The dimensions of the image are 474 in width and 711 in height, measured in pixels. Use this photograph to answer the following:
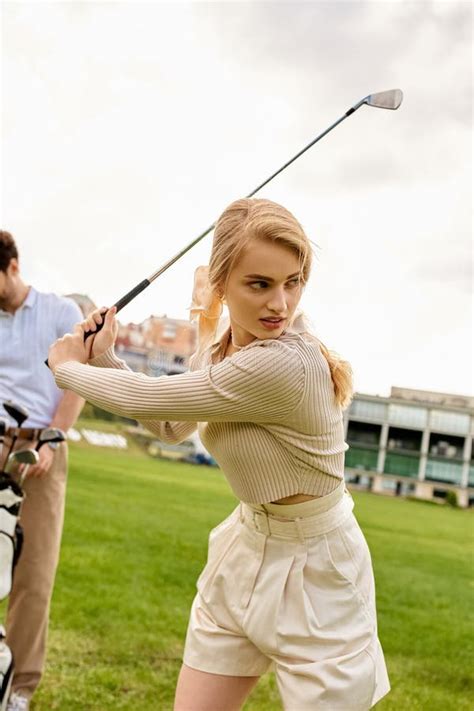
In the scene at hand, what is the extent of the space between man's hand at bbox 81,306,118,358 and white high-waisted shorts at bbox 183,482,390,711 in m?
0.58

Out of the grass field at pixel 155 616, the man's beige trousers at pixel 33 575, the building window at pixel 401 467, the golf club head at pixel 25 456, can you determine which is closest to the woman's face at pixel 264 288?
the golf club head at pixel 25 456

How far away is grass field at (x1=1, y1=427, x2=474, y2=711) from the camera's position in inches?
198

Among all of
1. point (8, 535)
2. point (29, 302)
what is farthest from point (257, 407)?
point (29, 302)

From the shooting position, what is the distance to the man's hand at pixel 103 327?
2402 millimetres

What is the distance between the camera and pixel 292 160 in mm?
2650

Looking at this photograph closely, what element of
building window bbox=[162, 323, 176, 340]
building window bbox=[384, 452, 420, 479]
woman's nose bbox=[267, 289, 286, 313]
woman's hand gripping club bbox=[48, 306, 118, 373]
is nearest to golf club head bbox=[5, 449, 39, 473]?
woman's hand gripping club bbox=[48, 306, 118, 373]

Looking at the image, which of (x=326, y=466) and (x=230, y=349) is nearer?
(x=326, y=466)

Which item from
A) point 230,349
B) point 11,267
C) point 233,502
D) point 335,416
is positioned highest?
point 11,267

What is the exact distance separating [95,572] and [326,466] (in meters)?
6.97

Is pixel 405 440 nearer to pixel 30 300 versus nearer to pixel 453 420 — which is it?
pixel 453 420

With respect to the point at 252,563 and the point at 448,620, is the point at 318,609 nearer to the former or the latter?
the point at 252,563

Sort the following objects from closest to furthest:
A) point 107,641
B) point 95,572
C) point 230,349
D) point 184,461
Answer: point 230,349 < point 107,641 < point 95,572 < point 184,461

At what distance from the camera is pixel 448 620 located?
381 inches

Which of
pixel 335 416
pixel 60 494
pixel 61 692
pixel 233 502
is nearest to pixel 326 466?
pixel 335 416
